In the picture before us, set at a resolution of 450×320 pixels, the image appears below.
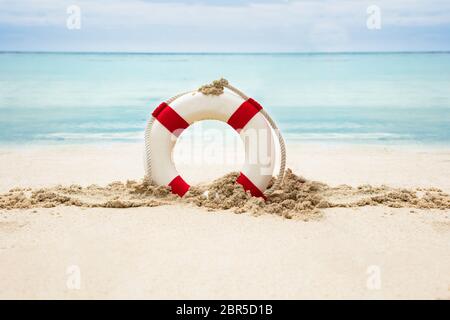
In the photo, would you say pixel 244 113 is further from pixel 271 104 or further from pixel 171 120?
pixel 271 104

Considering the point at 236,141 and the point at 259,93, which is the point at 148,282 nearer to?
the point at 236,141

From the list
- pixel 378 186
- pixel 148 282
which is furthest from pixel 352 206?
pixel 148 282

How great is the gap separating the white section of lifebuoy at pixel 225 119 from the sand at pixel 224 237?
0.17 metres

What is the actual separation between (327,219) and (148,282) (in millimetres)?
1604

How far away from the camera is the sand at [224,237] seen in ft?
10.2

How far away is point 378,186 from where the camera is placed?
5.17m

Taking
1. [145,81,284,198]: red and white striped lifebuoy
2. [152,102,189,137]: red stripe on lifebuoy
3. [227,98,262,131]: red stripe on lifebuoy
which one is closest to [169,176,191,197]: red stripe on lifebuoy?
[145,81,284,198]: red and white striped lifebuoy

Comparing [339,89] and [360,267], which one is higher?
[339,89]

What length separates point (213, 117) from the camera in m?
4.60

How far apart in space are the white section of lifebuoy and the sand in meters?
0.17

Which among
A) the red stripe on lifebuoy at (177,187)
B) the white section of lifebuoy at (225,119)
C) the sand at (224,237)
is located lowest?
the sand at (224,237)

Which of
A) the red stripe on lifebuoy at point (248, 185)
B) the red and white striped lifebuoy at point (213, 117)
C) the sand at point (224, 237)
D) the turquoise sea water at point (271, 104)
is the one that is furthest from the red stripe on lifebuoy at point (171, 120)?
the turquoise sea water at point (271, 104)

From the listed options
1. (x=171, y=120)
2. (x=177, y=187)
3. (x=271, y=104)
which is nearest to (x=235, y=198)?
(x=177, y=187)

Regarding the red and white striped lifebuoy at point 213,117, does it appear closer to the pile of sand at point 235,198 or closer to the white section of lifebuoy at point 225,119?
the white section of lifebuoy at point 225,119
